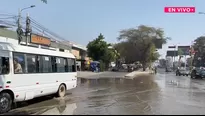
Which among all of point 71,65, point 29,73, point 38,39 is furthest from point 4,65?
point 38,39

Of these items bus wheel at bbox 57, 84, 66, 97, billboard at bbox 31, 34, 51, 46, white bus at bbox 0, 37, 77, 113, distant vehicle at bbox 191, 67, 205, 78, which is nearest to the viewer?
white bus at bbox 0, 37, 77, 113

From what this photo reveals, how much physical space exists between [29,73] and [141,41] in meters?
65.7

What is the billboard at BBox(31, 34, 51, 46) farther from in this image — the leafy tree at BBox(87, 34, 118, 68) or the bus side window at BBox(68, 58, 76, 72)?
the leafy tree at BBox(87, 34, 118, 68)

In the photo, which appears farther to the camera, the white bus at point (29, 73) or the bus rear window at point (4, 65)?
the white bus at point (29, 73)

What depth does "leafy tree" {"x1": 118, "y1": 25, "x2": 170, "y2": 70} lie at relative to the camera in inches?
2960

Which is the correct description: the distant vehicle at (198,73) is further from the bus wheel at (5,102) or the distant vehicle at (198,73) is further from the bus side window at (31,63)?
the bus wheel at (5,102)

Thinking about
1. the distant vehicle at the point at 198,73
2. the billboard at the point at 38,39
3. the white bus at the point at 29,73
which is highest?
the billboard at the point at 38,39

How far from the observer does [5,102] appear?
10.2 m

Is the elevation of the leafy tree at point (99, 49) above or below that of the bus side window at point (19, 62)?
above

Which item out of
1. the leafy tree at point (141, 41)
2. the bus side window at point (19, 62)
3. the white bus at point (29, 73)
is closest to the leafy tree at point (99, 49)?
the leafy tree at point (141, 41)

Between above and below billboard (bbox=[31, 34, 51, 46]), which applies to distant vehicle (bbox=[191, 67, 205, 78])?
below

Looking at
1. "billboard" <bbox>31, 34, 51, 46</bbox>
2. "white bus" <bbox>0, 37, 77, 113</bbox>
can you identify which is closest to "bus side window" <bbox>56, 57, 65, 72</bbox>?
"white bus" <bbox>0, 37, 77, 113</bbox>

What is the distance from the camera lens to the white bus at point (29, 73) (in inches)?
406

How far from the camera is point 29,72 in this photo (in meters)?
11.9
